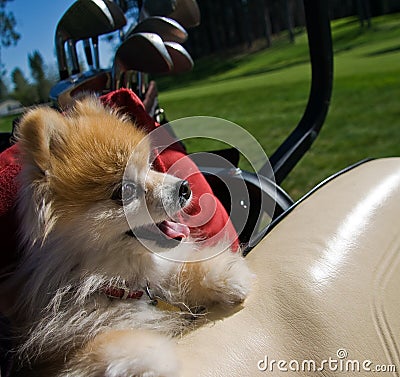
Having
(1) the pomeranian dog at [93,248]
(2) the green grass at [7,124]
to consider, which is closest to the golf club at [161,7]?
(2) the green grass at [7,124]

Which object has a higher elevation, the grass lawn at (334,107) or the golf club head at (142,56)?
the golf club head at (142,56)

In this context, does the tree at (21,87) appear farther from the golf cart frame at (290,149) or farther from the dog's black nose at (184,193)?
the dog's black nose at (184,193)

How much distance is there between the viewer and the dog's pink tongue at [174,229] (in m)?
0.85

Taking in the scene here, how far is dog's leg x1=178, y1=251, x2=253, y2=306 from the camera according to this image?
Answer: 0.82 meters

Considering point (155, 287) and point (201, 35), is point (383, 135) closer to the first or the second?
point (155, 287)

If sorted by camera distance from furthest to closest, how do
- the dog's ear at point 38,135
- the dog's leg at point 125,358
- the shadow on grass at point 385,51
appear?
1. the shadow on grass at point 385,51
2. the dog's ear at point 38,135
3. the dog's leg at point 125,358

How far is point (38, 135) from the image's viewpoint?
2.56ft

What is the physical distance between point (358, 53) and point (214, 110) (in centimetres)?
444

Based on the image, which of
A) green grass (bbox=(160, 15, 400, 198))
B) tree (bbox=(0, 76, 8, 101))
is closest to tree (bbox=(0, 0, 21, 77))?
tree (bbox=(0, 76, 8, 101))

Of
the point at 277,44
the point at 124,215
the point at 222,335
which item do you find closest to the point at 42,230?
the point at 124,215

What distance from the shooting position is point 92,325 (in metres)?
0.76

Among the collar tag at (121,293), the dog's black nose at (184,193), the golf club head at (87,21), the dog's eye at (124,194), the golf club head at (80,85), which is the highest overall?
the golf club head at (87,21)

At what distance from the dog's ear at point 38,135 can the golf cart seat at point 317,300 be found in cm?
35
